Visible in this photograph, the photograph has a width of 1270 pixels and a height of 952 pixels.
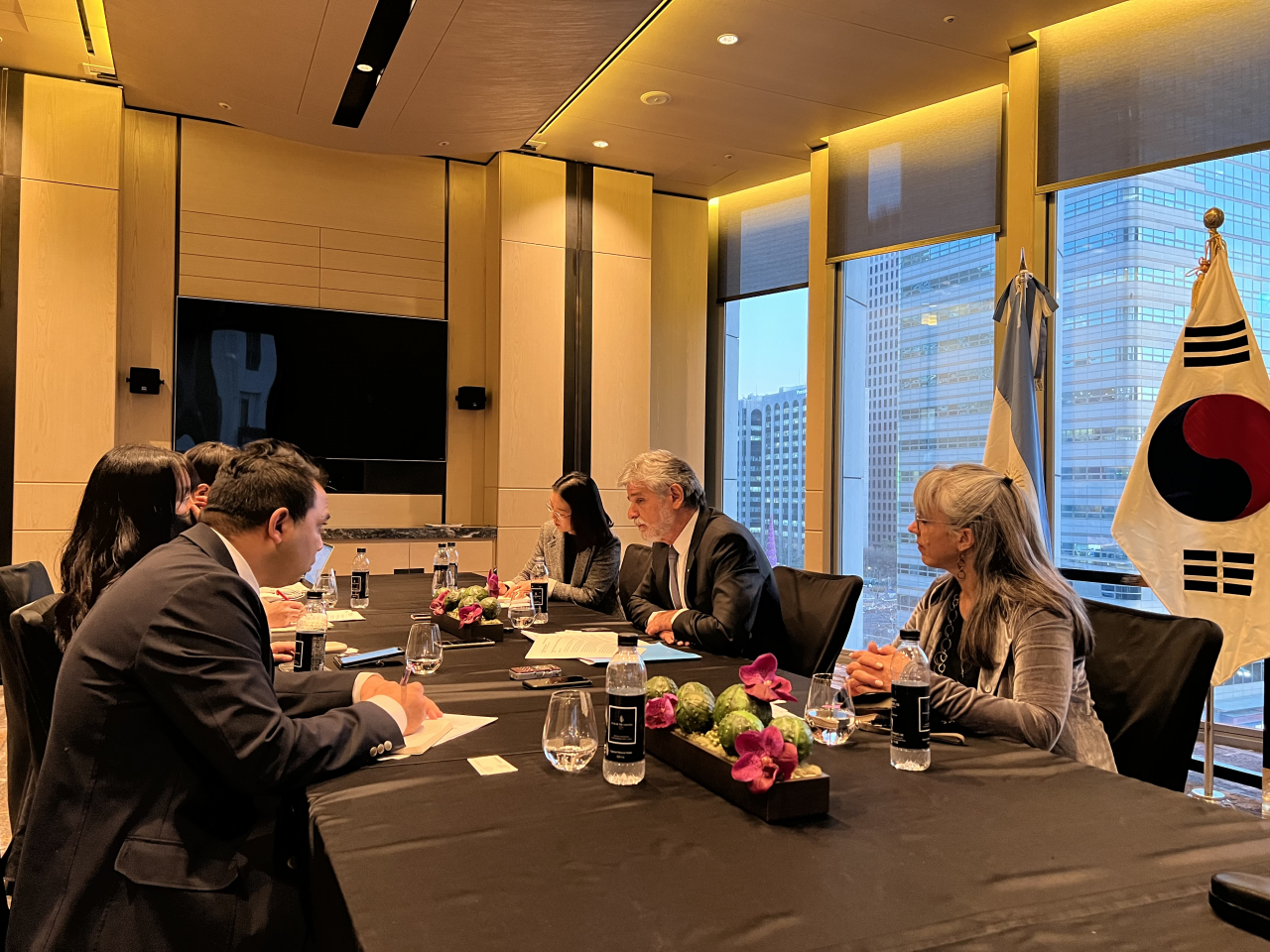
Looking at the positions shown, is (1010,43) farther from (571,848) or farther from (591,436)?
(571,848)

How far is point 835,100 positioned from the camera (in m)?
5.71

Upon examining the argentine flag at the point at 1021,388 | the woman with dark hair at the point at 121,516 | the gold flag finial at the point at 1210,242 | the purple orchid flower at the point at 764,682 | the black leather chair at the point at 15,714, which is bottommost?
the black leather chair at the point at 15,714

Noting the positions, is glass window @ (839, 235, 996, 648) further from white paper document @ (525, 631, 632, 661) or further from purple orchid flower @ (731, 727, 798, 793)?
purple orchid flower @ (731, 727, 798, 793)

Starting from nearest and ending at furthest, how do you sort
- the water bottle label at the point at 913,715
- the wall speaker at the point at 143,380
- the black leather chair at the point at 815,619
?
1. the water bottle label at the point at 913,715
2. the black leather chair at the point at 815,619
3. the wall speaker at the point at 143,380

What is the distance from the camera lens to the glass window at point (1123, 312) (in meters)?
4.24

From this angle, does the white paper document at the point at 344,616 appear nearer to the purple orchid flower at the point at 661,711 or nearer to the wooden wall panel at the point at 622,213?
the purple orchid flower at the point at 661,711

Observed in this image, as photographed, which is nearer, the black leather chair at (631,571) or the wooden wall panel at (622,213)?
the black leather chair at (631,571)

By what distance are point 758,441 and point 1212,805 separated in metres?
6.09

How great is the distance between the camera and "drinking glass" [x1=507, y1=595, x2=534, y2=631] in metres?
3.21

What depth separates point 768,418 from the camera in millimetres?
7402

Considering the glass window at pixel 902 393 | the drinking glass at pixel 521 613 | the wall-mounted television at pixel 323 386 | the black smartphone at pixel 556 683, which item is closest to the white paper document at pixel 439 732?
the black smartphone at pixel 556 683

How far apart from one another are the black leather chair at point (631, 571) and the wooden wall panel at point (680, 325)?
10.8ft

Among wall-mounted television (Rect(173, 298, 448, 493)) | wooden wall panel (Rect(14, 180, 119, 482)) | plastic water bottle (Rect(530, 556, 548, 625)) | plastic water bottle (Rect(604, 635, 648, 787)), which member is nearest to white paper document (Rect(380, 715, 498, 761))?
plastic water bottle (Rect(604, 635, 648, 787))

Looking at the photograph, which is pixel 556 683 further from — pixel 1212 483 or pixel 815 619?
pixel 1212 483
